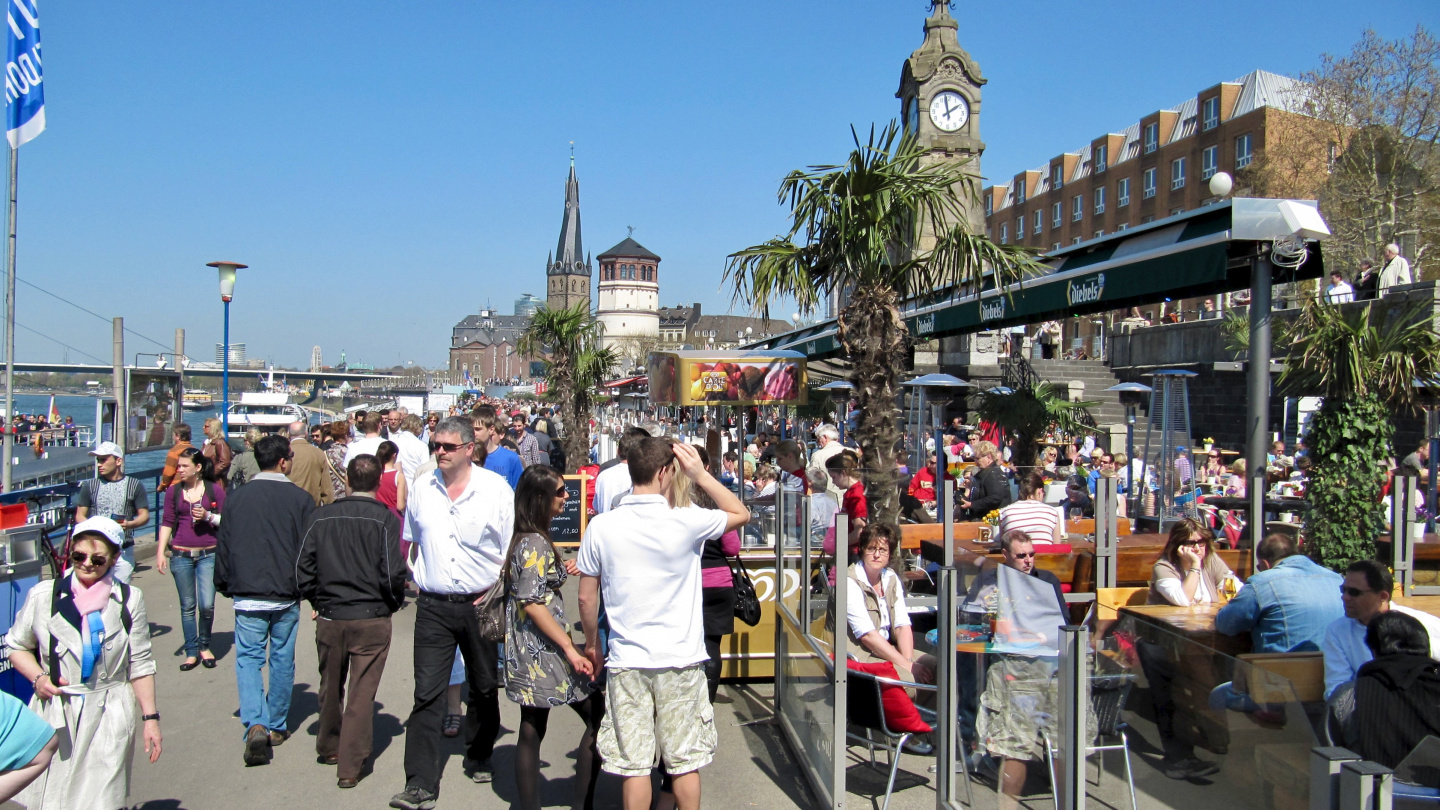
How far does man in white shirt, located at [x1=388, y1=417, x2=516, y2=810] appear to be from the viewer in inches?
180

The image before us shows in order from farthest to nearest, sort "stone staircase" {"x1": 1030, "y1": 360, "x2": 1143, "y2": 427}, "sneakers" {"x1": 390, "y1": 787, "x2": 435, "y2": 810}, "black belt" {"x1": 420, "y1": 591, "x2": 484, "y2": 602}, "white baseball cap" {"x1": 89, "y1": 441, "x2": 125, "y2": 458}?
"stone staircase" {"x1": 1030, "y1": 360, "x2": 1143, "y2": 427} < "white baseball cap" {"x1": 89, "y1": 441, "x2": 125, "y2": 458} < "black belt" {"x1": 420, "y1": 591, "x2": 484, "y2": 602} < "sneakers" {"x1": 390, "y1": 787, "x2": 435, "y2": 810}

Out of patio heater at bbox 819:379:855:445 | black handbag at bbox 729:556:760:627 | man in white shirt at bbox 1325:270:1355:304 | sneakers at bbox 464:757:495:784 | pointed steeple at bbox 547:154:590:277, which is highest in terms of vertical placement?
pointed steeple at bbox 547:154:590:277

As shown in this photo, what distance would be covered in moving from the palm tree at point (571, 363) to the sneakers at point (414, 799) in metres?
12.9

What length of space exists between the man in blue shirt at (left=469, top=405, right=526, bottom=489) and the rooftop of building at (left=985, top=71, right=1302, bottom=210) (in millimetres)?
35370

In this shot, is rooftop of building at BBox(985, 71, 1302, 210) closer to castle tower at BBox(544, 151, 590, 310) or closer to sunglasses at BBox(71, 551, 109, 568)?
sunglasses at BBox(71, 551, 109, 568)

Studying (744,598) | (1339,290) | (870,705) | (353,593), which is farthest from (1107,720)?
(1339,290)

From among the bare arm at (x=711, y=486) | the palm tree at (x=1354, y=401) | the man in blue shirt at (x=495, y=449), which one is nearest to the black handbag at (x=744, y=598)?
the bare arm at (x=711, y=486)

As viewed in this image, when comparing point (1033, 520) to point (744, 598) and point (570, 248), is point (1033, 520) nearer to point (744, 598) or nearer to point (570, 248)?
point (744, 598)

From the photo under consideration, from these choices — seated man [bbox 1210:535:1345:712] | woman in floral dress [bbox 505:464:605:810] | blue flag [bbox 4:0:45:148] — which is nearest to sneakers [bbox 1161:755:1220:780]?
seated man [bbox 1210:535:1345:712]

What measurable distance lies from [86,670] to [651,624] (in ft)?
7.11

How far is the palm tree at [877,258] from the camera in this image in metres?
7.09

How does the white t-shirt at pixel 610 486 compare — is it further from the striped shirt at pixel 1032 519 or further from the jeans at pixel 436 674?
the striped shirt at pixel 1032 519

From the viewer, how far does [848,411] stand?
23.3m

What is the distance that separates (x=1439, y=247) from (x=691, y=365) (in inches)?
1177
